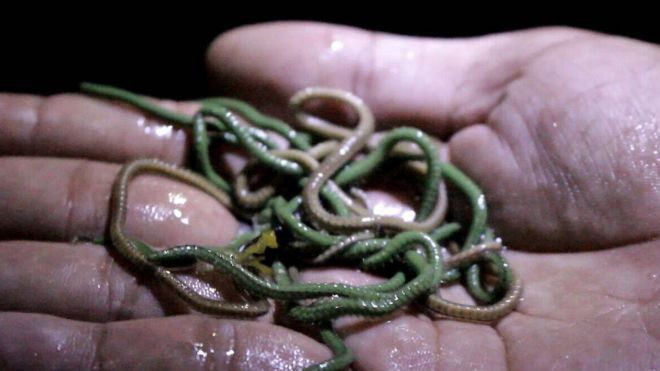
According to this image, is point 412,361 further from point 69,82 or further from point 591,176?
point 69,82

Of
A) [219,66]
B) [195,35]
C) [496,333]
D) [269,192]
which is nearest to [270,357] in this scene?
[496,333]

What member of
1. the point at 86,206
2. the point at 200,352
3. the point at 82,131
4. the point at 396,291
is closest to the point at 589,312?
the point at 396,291

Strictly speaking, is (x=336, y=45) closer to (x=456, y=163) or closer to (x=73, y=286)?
(x=456, y=163)

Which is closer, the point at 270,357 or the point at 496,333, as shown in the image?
the point at 270,357

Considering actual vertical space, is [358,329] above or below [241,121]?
below

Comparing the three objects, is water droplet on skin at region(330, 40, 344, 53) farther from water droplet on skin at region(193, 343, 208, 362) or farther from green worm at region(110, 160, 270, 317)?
water droplet on skin at region(193, 343, 208, 362)

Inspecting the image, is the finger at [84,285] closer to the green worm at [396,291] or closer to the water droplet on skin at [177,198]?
the green worm at [396,291]
